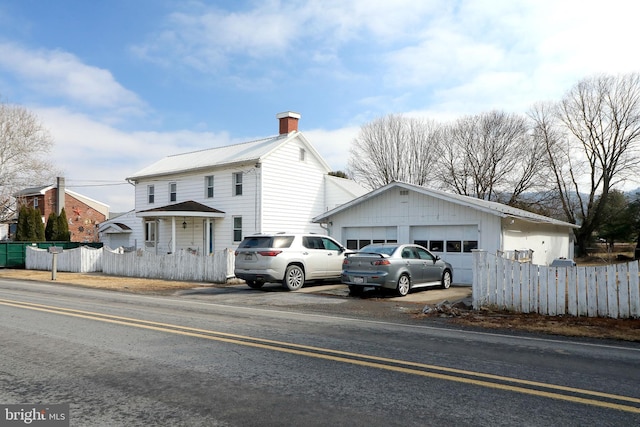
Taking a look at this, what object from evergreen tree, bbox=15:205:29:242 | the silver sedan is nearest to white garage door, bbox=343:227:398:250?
the silver sedan

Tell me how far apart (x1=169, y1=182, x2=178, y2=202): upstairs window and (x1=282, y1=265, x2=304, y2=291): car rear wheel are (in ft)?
57.5

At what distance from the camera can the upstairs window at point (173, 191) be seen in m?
31.6

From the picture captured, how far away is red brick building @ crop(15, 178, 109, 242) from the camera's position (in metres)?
51.0

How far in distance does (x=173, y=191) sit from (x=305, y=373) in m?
28.1

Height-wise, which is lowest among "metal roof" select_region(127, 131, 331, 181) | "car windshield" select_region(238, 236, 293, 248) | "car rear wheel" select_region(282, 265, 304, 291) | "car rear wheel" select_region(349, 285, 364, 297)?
"car rear wheel" select_region(349, 285, 364, 297)

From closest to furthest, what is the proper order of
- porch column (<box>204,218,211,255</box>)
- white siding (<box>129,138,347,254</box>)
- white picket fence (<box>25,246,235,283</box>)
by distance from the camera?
white picket fence (<box>25,246,235,283</box>), white siding (<box>129,138,347,254</box>), porch column (<box>204,218,211,255</box>)

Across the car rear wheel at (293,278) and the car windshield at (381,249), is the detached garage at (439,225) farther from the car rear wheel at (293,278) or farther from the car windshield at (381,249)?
the car rear wheel at (293,278)

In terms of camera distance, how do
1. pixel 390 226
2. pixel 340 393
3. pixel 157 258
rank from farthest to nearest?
pixel 157 258 < pixel 390 226 < pixel 340 393

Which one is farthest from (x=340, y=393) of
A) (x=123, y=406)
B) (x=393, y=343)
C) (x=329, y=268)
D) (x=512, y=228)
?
(x=512, y=228)

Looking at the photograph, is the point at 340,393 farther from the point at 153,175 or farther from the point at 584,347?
the point at 153,175

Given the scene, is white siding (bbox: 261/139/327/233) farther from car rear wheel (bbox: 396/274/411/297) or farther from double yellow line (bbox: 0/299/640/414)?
double yellow line (bbox: 0/299/640/414)

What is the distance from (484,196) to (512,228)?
29818 mm

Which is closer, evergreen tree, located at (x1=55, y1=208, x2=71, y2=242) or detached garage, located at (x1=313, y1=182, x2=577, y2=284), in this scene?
detached garage, located at (x1=313, y1=182, x2=577, y2=284)

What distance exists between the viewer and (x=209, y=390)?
4.95 m
